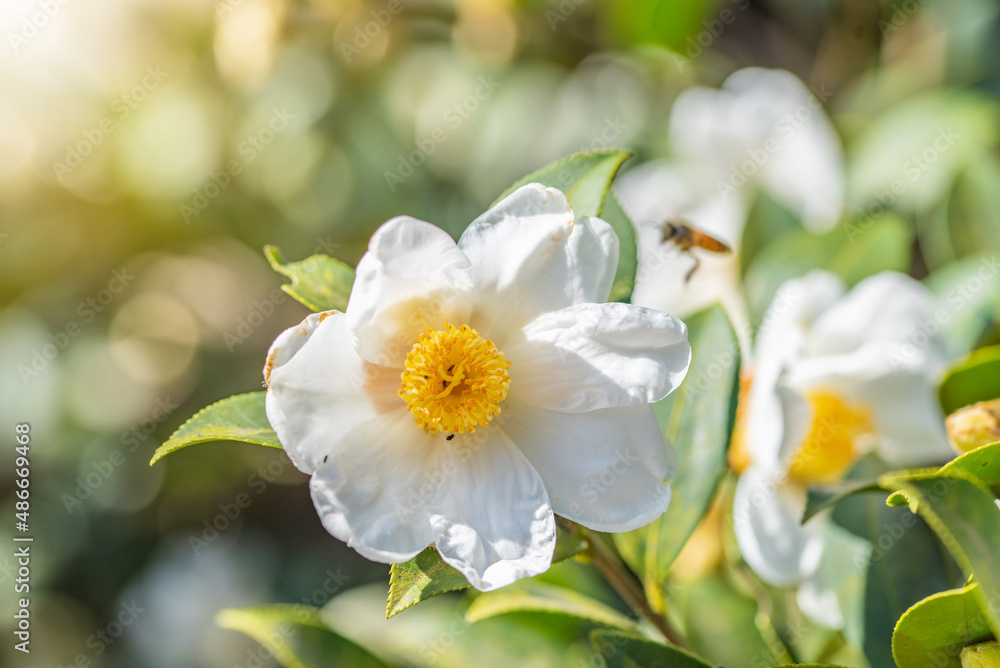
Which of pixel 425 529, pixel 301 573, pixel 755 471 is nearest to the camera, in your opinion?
pixel 425 529

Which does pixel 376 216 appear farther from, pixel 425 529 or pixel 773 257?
pixel 425 529

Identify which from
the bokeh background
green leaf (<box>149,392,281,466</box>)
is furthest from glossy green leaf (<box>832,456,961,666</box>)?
the bokeh background

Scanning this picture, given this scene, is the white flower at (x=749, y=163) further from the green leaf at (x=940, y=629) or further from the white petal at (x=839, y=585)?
the green leaf at (x=940, y=629)

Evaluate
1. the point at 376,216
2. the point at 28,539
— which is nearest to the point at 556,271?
the point at 376,216

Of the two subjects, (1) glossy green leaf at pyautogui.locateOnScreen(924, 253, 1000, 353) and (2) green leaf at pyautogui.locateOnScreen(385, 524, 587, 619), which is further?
(1) glossy green leaf at pyautogui.locateOnScreen(924, 253, 1000, 353)

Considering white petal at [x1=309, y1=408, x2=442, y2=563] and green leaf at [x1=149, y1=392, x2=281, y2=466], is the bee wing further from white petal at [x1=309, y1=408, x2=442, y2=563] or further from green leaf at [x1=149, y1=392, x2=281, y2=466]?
green leaf at [x1=149, y1=392, x2=281, y2=466]
